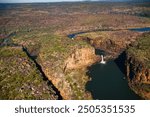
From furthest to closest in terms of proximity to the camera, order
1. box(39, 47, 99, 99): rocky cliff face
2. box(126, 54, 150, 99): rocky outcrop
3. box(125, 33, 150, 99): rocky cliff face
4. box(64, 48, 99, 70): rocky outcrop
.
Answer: box(64, 48, 99, 70): rocky outcrop
box(125, 33, 150, 99): rocky cliff face
box(126, 54, 150, 99): rocky outcrop
box(39, 47, 99, 99): rocky cliff face

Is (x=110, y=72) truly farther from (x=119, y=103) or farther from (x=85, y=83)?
(x=119, y=103)

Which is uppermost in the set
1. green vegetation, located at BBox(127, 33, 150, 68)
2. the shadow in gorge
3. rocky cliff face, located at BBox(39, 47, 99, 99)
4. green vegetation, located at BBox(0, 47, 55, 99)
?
green vegetation, located at BBox(0, 47, 55, 99)

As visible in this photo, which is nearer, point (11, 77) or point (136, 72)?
point (11, 77)

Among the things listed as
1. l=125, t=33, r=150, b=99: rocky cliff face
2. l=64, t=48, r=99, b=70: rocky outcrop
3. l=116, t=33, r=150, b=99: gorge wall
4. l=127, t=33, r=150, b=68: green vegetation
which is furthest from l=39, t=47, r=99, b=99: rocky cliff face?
l=127, t=33, r=150, b=68: green vegetation

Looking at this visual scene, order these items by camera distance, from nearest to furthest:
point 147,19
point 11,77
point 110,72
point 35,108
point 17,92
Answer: point 35,108 < point 17,92 < point 11,77 < point 110,72 < point 147,19

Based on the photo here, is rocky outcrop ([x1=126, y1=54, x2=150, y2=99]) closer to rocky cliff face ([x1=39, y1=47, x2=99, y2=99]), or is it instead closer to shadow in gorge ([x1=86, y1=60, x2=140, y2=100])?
shadow in gorge ([x1=86, y1=60, x2=140, y2=100])

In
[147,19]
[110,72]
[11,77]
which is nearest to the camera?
[11,77]

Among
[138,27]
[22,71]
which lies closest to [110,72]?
[22,71]

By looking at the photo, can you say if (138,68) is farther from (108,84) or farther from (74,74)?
(74,74)

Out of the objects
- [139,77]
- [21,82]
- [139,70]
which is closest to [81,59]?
[139,70]
